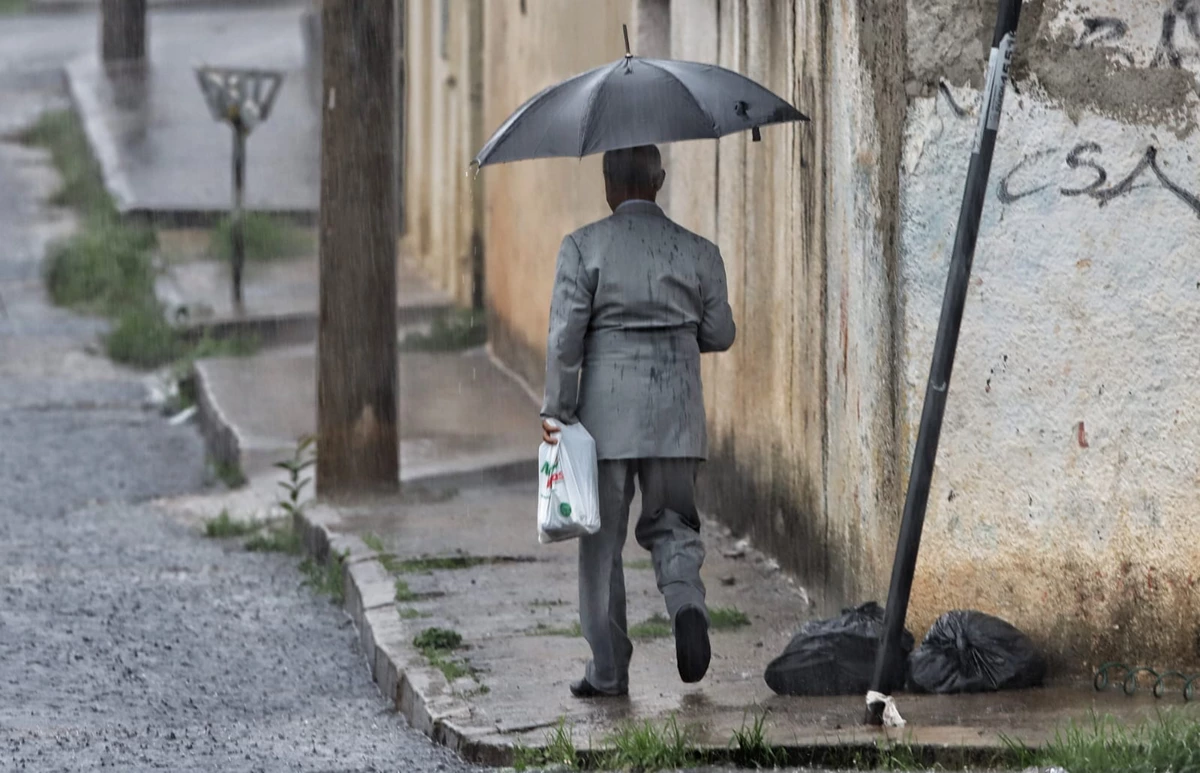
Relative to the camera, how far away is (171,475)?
11641mm

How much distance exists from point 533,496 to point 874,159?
4257mm

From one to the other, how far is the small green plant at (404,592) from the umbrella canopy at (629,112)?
90.8 inches

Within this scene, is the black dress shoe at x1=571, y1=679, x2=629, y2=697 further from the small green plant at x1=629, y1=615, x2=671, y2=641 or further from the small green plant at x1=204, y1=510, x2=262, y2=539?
the small green plant at x1=204, y1=510, x2=262, y2=539

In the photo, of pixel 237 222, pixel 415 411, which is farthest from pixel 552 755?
pixel 237 222

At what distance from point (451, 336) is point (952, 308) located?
10058 millimetres

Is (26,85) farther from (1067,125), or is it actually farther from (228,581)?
(1067,125)

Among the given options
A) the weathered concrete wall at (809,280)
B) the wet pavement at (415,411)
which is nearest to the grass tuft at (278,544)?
the wet pavement at (415,411)

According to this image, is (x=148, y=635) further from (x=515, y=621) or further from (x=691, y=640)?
(x=691, y=640)

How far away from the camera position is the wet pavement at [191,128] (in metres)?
20.1

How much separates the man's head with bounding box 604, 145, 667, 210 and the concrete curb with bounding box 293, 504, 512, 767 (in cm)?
150

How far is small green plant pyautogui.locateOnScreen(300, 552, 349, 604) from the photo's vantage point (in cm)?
830

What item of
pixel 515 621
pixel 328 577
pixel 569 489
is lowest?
pixel 328 577

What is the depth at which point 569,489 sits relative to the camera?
220 inches

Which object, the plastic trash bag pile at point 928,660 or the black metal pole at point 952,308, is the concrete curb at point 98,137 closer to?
the plastic trash bag pile at point 928,660
